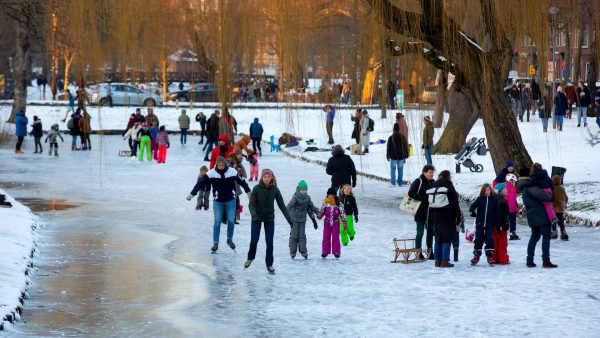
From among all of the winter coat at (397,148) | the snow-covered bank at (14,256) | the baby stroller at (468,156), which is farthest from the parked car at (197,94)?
the snow-covered bank at (14,256)

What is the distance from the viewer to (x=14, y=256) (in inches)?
635

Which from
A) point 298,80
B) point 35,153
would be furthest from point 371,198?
point 35,153

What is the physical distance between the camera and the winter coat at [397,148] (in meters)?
29.7

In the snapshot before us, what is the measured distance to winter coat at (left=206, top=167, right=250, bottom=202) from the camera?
18.1 metres

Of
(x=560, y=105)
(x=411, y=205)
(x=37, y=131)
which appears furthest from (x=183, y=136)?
(x=411, y=205)

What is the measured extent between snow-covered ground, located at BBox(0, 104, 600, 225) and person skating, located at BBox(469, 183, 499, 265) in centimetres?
522

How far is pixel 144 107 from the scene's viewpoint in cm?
6538

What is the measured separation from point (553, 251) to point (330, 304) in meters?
6.13

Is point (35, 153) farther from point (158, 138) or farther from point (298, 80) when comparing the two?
point (298, 80)

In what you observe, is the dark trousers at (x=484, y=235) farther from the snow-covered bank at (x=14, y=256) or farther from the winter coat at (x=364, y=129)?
the winter coat at (x=364, y=129)

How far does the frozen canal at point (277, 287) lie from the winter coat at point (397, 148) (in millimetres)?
5828

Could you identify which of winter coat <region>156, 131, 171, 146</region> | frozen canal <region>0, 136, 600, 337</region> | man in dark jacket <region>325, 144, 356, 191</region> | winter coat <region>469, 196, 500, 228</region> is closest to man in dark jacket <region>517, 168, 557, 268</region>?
frozen canal <region>0, 136, 600, 337</region>

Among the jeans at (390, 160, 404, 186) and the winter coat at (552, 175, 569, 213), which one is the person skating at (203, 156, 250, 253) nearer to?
the winter coat at (552, 175, 569, 213)

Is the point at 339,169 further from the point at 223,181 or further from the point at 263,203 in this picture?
the point at 263,203
